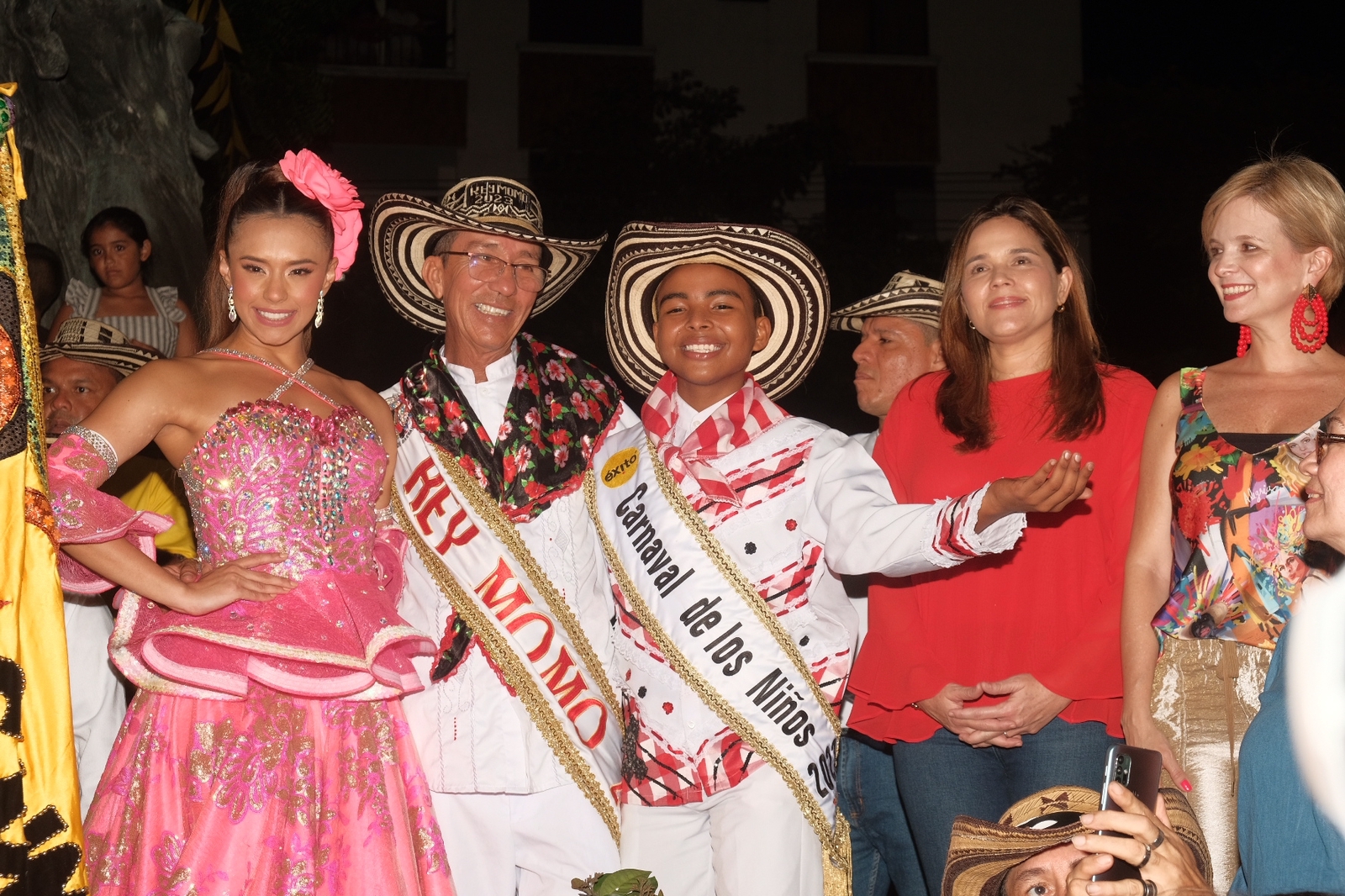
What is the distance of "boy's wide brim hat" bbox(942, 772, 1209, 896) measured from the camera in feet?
7.86

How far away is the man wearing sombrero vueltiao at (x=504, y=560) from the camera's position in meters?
4.02

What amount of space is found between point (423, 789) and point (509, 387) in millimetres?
1370

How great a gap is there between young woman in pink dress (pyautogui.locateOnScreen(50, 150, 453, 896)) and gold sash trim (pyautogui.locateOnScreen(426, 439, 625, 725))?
0.51m

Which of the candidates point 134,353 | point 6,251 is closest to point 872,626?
point 6,251

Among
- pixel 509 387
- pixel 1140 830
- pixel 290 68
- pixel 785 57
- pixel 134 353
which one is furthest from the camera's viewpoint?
pixel 785 57

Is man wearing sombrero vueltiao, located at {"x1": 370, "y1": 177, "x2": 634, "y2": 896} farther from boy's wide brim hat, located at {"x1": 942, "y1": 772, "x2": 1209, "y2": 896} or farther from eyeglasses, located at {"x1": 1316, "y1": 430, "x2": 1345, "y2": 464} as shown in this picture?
eyeglasses, located at {"x1": 1316, "y1": 430, "x2": 1345, "y2": 464}

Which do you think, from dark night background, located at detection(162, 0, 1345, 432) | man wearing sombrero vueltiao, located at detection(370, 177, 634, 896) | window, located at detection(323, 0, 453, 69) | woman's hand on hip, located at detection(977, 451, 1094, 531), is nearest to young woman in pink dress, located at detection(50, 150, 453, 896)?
man wearing sombrero vueltiao, located at detection(370, 177, 634, 896)

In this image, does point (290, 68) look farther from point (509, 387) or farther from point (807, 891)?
point (807, 891)

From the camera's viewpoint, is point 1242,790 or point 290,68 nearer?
point 1242,790

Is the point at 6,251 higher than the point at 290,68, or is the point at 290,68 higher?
the point at 290,68

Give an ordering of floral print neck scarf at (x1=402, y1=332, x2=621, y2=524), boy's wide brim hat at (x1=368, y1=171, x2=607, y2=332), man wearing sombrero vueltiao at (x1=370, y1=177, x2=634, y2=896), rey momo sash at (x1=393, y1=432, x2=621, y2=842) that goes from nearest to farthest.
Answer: man wearing sombrero vueltiao at (x1=370, y1=177, x2=634, y2=896), rey momo sash at (x1=393, y1=432, x2=621, y2=842), floral print neck scarf at (x1=402, y1=332, x2=621, y2=524), boy's wide brim hat at (x1=368, y1=171, x2=607, y2=332)

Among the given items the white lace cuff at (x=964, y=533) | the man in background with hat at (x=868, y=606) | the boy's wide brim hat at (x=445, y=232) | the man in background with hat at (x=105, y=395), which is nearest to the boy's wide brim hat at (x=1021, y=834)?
the white lace cuff at (x=964, y=533)

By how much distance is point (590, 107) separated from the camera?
44.9ft

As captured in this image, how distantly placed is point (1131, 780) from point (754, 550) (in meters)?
1.96
